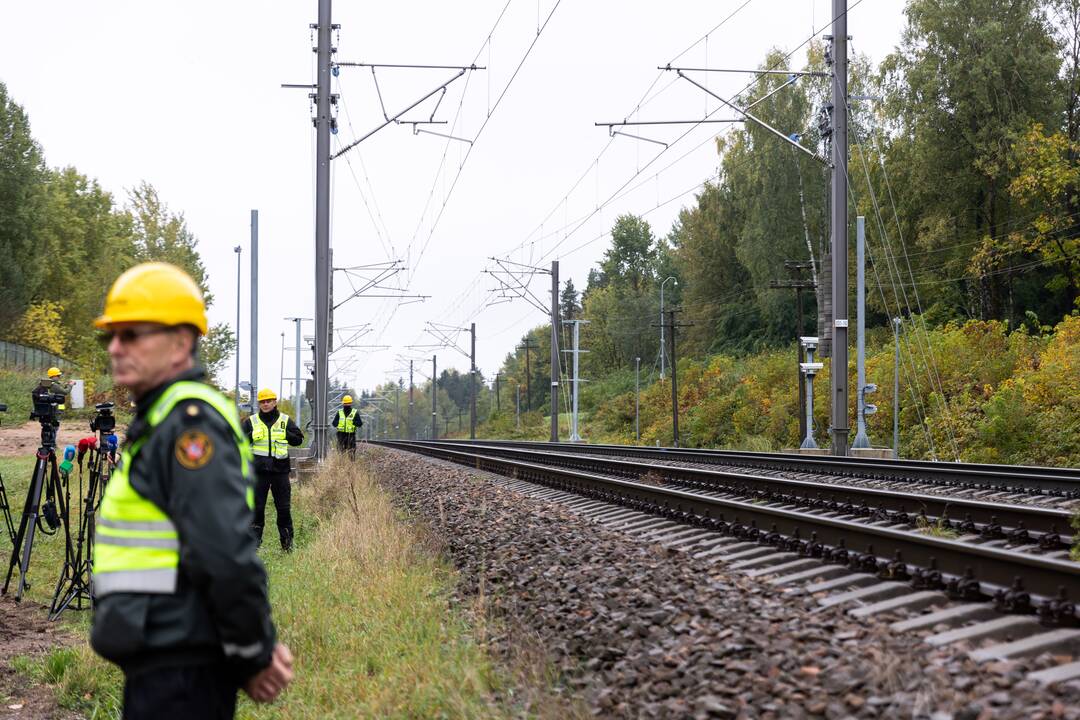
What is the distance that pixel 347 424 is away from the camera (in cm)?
2506

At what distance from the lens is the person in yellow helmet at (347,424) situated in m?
24.3

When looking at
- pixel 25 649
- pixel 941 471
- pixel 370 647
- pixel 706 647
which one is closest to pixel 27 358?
pixel 941 471

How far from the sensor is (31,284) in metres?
59.3

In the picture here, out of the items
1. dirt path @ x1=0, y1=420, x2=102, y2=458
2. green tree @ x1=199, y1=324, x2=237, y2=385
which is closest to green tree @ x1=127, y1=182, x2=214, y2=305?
green tree @ x1=199, y1=324, x2=237, y2=385

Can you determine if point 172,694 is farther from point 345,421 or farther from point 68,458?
point 345,421

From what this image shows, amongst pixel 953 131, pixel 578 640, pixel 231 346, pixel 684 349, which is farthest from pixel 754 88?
pixel 578 640

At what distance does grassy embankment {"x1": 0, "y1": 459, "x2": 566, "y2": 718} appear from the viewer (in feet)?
18.6

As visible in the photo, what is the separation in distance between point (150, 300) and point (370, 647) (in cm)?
431

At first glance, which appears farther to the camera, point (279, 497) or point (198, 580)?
point (279, 497)

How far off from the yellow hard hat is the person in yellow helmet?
67.9 ft

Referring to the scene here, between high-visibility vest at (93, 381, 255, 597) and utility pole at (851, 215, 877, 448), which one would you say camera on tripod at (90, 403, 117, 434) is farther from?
utility pole at (851, 215, 877, 448)

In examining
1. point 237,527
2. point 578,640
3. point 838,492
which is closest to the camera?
point 237,527

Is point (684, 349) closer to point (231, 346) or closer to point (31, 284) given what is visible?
point (231, 346)

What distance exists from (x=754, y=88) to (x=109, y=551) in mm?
61608
